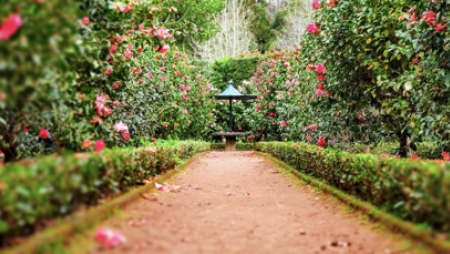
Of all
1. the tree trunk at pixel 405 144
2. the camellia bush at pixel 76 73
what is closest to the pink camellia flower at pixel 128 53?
the camellia bush at pixel 76 73

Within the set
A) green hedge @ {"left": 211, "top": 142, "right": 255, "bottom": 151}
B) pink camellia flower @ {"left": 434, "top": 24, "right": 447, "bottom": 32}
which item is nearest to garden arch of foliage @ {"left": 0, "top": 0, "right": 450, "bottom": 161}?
pink camellia flower @ {"left": 434, "top": 24, "right": 447, "bottom": 32}

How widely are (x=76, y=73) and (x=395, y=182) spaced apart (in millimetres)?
2821

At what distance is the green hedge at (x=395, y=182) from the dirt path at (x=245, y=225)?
0.24 m

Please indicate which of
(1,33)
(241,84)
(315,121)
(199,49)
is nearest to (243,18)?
(199,49)

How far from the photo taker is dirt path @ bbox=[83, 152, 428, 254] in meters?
3.20

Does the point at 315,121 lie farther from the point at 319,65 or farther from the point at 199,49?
the point at 199,49

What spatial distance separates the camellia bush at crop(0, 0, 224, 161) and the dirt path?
0.96m

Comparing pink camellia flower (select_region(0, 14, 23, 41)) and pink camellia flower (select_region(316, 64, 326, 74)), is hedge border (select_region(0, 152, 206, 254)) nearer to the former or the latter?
pink camellia flower (select_region(0, 14, 23, 41))

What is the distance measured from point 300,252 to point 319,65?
4583 millimetres

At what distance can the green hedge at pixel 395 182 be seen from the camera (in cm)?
277

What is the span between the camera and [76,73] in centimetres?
427

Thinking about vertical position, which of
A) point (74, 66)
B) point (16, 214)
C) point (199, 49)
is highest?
point (199, 49)

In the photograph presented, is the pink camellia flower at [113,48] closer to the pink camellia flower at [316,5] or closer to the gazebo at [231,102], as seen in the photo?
the pink camellia flower at [316,5]

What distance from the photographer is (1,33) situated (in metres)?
2.21
